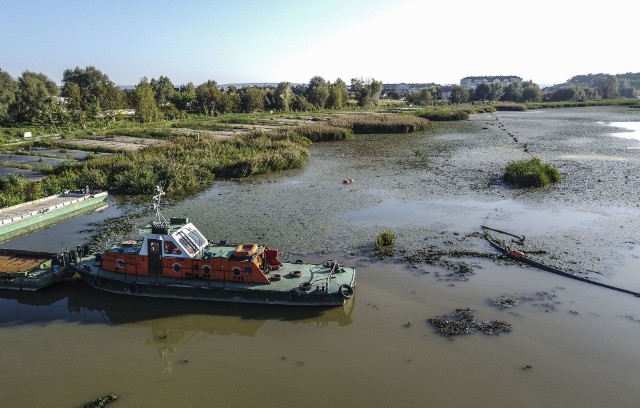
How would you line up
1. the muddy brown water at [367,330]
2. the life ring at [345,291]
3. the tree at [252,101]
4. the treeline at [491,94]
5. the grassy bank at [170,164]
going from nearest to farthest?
1. the muddy brown water at [367,330]
2. the life ring at [345,291]
3. the grassy bank at [170,164]
4. the tree at [252,101]
5. the treeline at [491,94]

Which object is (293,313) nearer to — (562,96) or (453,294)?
(453,294)

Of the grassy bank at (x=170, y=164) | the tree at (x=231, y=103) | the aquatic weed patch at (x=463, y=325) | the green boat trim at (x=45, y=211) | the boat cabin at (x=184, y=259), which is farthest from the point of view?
the tree at (x=231, y=103)

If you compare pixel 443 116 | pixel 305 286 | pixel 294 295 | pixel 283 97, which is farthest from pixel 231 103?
pixel 294 295

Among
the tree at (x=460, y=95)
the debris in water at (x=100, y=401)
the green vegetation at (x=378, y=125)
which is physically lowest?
the debris in water at (x=100, y=401)

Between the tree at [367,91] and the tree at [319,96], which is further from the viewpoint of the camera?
the tree at [367,91]

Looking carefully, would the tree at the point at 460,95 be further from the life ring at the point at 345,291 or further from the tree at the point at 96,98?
the life ring at the point at 345,291

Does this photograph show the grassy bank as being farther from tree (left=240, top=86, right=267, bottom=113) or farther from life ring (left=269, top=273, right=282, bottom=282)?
tree (left=240, top=86, right=267, bottom=113)

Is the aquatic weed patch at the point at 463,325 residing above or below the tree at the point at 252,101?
below

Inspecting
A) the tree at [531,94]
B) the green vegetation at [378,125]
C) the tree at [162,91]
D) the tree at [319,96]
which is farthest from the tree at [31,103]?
the tree at [531,94]
